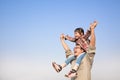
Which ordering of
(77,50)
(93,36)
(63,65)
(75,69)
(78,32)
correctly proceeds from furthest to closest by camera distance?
(63,65), (78,32), (77,50), (75,69), (93,36)

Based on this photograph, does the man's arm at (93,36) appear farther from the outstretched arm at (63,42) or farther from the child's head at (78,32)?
the outstretched arm at (63,42)

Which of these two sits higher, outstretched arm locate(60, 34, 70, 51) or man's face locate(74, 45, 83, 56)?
outstretched arm locate(60, 34, 70, 51)

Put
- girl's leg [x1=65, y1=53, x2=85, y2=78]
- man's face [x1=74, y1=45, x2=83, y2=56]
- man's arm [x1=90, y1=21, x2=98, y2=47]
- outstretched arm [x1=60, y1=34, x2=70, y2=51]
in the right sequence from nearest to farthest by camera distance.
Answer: man's arm [x1=90, y1=21, x2=98, y2=47], girl's leg [x1=65, y1=53, x2=85, y2=78], man's face [x1=74, y1=45, x2=83, y2=56], outstretched arm [x1=60, y1=34, x2=70, y2=51]

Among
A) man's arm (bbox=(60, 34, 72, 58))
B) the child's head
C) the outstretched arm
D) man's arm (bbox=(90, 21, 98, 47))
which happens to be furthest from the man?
the outstretched arm

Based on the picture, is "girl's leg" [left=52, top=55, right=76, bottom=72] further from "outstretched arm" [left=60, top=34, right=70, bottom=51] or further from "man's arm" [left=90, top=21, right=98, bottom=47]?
"man's arm" [left=90, top=21, right=98, bottom=47]

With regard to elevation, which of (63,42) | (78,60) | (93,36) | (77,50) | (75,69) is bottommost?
(75,69)

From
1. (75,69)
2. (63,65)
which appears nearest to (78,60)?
(75,69)

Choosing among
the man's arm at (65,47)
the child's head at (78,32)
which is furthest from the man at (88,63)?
the man's arm at (65,47)

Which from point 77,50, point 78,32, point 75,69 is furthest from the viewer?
point 78,32

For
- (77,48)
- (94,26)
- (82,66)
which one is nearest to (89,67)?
(82,66)

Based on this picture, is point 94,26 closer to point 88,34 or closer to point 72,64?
point 88,34

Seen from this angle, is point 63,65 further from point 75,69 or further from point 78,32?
point 78,32

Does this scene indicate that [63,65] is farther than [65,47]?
No

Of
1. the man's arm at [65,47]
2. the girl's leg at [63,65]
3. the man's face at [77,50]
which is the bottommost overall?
the girl's leg at [63,65]
